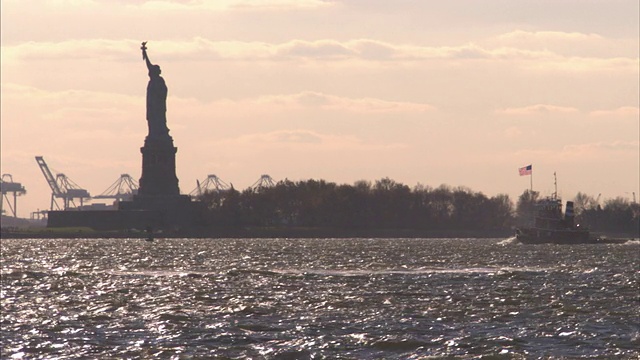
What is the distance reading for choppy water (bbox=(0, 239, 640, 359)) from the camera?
48125 mm

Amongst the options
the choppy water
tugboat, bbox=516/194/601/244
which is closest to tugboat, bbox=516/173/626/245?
tugboat, bbox=516/194/601/244

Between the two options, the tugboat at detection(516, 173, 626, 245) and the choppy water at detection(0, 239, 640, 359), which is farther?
the tugboat at detection(516, 173, 626, 245)

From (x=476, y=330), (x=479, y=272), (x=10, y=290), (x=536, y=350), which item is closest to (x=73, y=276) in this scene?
(x=10, y=290)

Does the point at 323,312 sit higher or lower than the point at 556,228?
lower

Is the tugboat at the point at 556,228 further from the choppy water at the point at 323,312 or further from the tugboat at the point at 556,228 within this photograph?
the choppy water at the point at 323,312

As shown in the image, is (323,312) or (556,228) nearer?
(323,312)

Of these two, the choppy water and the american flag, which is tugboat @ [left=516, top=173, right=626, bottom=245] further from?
the choppy water

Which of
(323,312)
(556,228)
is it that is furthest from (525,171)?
(323,312)

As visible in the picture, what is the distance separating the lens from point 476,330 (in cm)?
5344

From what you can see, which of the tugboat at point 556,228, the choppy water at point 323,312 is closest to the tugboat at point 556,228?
the tugboat at point 556,228

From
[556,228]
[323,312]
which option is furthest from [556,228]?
[323,312]

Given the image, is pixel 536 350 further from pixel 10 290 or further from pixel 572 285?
pixel 10 290

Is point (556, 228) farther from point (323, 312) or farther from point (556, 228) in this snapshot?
point (323, 312)

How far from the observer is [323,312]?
202 ft
